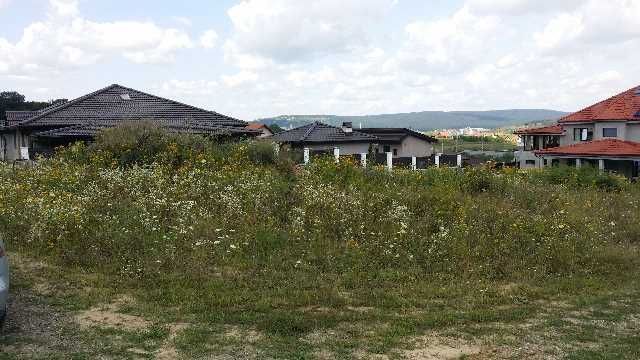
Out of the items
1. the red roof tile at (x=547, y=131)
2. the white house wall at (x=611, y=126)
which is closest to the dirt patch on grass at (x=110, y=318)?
the white house wall at (x=611, y=126)

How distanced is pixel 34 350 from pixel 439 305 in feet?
15.8

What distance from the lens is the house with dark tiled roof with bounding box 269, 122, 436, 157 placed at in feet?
120

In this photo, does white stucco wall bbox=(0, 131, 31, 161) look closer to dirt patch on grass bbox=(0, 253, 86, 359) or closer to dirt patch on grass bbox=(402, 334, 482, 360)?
dirt patch on grass bbox=(0, 253, 86, 359)

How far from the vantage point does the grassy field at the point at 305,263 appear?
602 centimetres

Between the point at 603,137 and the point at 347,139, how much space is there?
16.6 meters

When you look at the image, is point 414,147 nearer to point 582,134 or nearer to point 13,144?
point 582,134

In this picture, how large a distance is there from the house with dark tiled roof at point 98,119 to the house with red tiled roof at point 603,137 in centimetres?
1937

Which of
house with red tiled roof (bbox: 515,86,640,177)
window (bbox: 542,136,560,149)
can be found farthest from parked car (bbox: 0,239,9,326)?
window (bbox: 542,136,560,149)

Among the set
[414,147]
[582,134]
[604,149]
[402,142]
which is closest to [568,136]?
[582,134]

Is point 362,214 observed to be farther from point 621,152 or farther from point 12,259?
point 621,152

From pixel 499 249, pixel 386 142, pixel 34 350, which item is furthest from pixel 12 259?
pixel 386 142

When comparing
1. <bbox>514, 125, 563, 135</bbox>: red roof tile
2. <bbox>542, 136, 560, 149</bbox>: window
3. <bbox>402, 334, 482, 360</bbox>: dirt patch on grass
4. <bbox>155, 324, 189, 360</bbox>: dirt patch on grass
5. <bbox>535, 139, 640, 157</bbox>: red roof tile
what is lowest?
<bbox>402, 334, 482, 360</bbox>: dirt patch on grass

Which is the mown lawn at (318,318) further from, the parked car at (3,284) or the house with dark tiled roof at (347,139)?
the house with dark tiled roof at (347,139)

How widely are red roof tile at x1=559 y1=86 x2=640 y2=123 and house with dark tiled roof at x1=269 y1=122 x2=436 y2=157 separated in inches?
475
